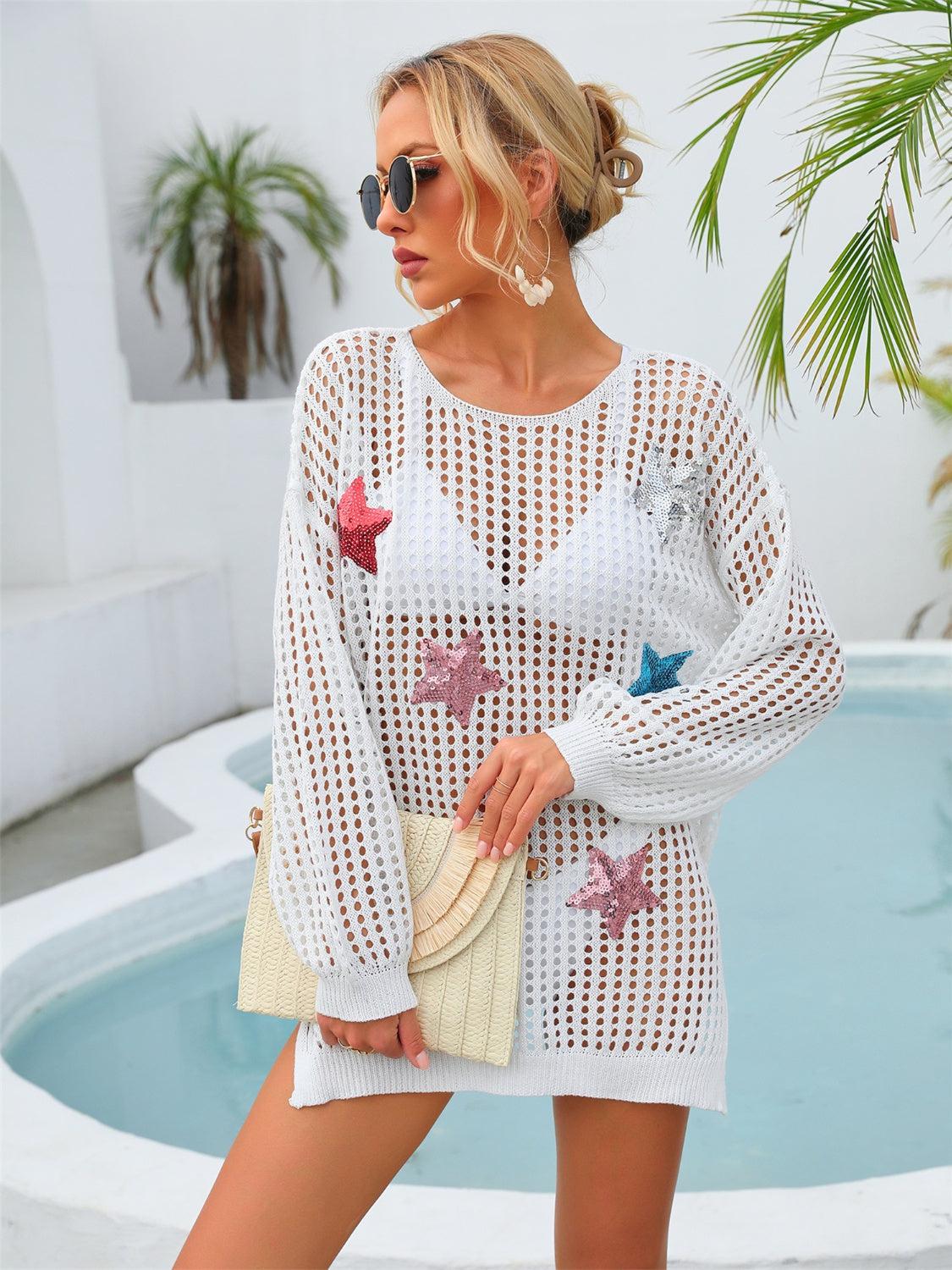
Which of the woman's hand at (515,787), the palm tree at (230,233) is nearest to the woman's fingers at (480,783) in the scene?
the woman's hand at (515,787)

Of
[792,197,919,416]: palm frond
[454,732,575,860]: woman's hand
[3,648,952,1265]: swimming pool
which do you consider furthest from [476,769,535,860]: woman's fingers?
[792,197,919,416]: palm frond

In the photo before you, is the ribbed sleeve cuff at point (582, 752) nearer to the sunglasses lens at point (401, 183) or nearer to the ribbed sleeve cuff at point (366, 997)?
the ribbed sleeve cuff at point (366, 997)

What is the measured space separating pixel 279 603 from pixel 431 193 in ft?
1.40

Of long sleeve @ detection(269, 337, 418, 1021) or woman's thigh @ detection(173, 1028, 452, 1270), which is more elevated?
long sleeve @ detection(269, 337, 418, 1021)

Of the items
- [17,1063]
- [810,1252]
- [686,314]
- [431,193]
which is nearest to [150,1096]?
[17,1063]

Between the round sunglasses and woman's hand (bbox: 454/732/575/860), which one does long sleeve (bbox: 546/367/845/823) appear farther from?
the round sunglasses

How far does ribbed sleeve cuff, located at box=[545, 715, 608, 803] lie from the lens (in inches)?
50.7

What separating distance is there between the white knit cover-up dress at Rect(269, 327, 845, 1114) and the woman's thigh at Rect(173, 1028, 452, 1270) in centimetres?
2

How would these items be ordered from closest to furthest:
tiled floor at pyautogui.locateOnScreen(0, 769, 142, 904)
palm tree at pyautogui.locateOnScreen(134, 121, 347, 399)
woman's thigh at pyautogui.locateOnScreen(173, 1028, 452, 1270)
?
woman's thigh at pyautogui.locateOnScreen(173, 1028, 452, 1270) < tiled floor at pyautogui.locateOnScreen(0, 769, 142, 904) < palm tree at pyautogui.locateOnScreen(134, 121, 347, 399)

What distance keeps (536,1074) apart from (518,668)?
41 cm

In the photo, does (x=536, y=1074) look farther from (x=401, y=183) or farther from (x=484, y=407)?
(x=401, y=183)

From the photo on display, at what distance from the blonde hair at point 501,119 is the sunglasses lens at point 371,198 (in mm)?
85

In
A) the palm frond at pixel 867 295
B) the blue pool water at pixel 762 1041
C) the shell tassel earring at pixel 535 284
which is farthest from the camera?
the blue pool water at pixel 762 1041

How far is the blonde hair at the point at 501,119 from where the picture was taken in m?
1.29
